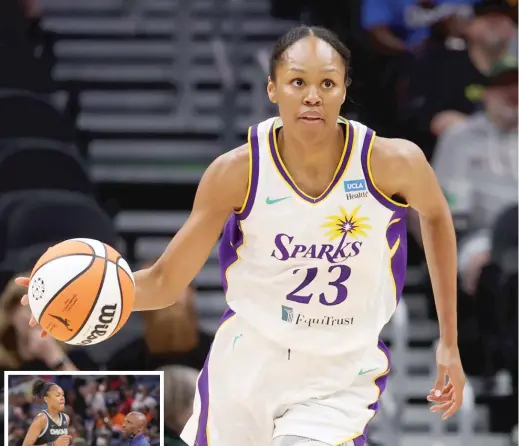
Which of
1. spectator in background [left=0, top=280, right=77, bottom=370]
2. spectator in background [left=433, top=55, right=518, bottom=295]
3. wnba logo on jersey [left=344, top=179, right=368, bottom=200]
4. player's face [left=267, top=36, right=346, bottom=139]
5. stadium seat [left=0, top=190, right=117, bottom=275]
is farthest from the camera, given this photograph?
spectator in background [left=433, top=55, right=518, bottom=295]

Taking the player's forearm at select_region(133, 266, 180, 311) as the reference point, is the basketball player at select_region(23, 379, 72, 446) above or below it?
below

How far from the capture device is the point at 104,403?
413cm

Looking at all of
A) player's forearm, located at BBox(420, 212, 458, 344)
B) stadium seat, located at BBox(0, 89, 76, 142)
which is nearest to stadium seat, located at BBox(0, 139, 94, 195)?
stadium seat, located at BBox(0, 89, 76, 142)

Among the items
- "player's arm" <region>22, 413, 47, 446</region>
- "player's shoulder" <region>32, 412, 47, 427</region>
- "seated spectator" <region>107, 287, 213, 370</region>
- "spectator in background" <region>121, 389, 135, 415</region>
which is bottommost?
"seated spectator" <region>107, 287, 213, 370</region>

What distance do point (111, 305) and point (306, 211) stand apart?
635 millimetres

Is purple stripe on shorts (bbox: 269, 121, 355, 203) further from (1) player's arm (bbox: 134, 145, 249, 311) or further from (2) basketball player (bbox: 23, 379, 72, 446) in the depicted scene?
(2) basketball player (bbox: 23, 379, 72, 446)

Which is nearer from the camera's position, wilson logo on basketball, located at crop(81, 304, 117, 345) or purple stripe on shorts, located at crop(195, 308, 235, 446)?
wilson logo on basketball, located at crop(81, 304, 117, 345)

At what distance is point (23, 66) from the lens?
7273mm

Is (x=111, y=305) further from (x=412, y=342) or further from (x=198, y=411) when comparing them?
(x=412, y=342)

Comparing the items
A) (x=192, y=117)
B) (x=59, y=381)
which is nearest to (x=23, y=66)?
(x=192, y=117)

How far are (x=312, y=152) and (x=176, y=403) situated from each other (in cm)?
187

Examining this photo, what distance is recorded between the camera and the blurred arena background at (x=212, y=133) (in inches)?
245

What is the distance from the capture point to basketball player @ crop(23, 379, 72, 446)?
13.4 ft

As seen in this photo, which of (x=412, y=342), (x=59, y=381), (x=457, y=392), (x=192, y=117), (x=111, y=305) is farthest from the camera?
(x=192, y=117)
